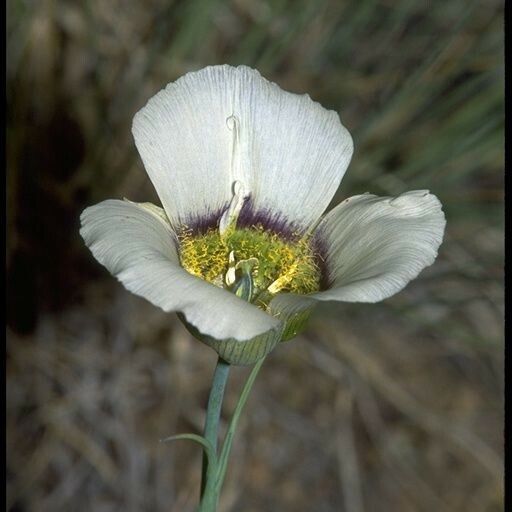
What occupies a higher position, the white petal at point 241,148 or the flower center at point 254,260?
the white petal at point 241,148

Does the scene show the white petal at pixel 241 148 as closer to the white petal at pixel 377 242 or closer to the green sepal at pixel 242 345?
the white petal at pixel 377 242

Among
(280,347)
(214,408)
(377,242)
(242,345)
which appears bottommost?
(280,347)

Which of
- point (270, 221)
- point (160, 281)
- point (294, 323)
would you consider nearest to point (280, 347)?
point (270, 221)

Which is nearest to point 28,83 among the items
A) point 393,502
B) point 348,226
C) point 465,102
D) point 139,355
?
point 139,355

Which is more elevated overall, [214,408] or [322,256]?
[322,256]

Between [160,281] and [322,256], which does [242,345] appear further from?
[322,256]

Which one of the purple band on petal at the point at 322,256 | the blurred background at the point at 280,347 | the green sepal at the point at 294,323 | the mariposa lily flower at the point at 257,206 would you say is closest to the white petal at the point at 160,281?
the mariposa lily flower at the point at 257,206

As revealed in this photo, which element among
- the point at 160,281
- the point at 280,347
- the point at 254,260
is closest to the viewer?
the point at 160,281
